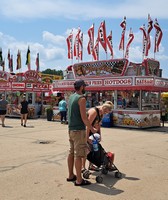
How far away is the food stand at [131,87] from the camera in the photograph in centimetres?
1579

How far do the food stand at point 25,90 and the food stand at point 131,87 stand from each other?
570 centimetres

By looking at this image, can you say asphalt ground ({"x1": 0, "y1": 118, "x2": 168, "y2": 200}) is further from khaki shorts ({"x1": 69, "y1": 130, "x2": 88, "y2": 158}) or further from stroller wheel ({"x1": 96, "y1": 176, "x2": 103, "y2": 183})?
khaki shorts ({"x1": 69, "y1": 130, "x2": 88, "y2": 158})

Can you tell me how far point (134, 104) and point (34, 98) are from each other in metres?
9.42

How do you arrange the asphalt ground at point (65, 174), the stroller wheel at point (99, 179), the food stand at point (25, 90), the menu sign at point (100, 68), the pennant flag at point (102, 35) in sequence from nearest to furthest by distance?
the asphalt ground at point (65, 174) → the stroller wheel at point (99, 179) → the menu sign at point (100, 68) → the pennant flag at point (102, 35) → the food stand at point (25, 90)

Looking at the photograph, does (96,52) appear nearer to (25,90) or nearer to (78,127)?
(25,90)

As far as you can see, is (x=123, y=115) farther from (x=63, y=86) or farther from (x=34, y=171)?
(x=34, y=171)

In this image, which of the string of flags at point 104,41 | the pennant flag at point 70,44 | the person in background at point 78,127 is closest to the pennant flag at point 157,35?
the string of flags at point 104,41

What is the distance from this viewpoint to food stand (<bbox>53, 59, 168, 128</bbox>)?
15.8 m

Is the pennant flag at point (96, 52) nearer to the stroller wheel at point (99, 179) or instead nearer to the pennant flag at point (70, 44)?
the pennant flag at point (70, 44)

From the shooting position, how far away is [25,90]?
884 inches

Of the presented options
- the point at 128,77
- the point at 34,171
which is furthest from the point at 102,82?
the point at 34,171

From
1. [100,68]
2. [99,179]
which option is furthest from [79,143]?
[100,68]

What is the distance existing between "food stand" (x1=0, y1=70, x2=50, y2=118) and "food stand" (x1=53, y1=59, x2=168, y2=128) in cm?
570

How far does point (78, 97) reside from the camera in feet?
17.3
